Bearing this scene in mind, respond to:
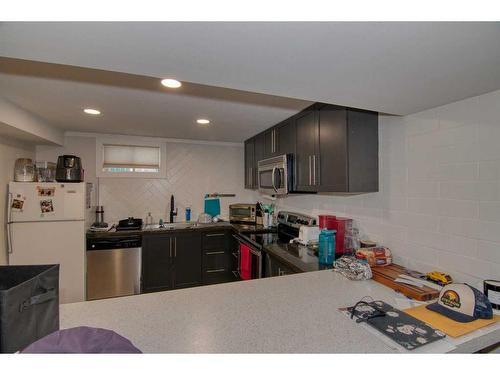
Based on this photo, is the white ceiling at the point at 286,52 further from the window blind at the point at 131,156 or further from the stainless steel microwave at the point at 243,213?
the window blind at the point at 131,156

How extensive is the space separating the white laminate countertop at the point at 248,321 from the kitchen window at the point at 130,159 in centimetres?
255

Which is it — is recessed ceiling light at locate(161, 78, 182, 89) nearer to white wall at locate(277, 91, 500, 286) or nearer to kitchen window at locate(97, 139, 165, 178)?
white wall at locate(277, 91, 500, 286)

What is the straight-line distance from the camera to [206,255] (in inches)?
127

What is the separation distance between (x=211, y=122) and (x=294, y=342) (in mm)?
2233

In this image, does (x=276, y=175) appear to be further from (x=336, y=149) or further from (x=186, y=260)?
(x=186, y=260)

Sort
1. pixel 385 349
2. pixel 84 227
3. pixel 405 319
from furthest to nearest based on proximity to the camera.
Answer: pixel 84 227 < pixel 405 319 < pixel 385 349

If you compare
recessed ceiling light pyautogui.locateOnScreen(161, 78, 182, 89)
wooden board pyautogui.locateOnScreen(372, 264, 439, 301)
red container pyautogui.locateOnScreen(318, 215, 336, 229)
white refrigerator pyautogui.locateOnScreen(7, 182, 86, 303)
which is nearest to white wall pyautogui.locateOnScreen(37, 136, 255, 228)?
white refrigerator pyautogui.locateOnScreen(7, 182, 86, 303)

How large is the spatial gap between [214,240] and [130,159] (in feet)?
5.46

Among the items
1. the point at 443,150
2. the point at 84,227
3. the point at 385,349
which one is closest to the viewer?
the point at 385,349

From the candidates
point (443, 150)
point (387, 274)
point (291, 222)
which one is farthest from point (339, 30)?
point (291, 222)

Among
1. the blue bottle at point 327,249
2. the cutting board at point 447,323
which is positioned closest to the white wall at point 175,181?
the blue bottle at point 327,249

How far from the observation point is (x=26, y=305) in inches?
25.5

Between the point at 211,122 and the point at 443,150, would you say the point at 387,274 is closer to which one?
the point at 443,150

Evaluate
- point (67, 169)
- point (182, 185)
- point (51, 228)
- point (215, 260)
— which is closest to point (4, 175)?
point (67, 169)
